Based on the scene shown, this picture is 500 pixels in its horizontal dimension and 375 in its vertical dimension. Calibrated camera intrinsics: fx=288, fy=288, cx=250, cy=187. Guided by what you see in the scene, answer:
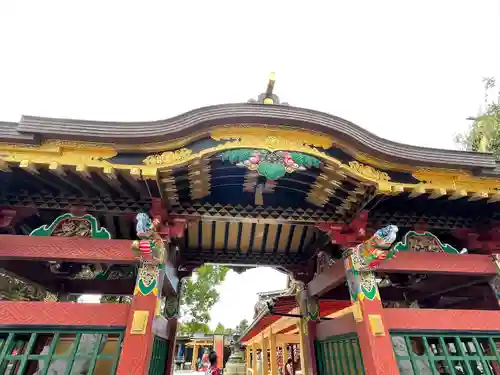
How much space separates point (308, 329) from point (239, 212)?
3.31 meters

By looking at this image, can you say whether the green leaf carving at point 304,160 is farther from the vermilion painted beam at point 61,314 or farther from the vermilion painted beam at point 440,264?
the vermilion painted beam at point 61,314

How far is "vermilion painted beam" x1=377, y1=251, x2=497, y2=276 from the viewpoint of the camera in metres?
4.57

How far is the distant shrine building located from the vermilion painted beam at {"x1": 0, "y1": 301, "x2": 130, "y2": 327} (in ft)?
0.04

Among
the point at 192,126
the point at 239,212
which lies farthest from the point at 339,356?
the point at 192,126

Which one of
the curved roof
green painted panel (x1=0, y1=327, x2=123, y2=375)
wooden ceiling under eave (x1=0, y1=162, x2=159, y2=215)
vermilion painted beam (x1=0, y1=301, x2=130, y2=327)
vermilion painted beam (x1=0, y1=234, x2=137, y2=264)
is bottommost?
green painted panel (x1=0, y1=327, x2=123, y2=375)

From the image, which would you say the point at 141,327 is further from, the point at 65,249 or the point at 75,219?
the point at 75,219

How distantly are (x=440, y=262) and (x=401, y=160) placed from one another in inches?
71.1

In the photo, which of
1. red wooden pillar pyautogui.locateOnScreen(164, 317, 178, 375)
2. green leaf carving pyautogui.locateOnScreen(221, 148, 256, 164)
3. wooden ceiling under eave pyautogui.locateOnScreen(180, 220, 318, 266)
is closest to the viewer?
green leaf carving pyautogui.locateOnScreen(221, 148, 256, 164)

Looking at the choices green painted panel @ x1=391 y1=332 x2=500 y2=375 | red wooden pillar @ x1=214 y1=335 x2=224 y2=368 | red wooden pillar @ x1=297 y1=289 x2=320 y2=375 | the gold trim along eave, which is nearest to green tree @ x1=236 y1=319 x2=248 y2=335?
red wooden pillar @ x1=214 y1=335 x2=224 y2=368

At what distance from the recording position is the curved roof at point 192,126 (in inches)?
152

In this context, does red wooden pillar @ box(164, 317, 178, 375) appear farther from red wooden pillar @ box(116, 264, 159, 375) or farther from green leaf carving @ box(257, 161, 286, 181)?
green leaf carving @ box(257, 161, 286, 181)

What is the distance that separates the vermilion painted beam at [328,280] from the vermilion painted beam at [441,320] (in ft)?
3.11

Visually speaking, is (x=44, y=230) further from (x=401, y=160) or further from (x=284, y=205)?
(x=401, y=160)

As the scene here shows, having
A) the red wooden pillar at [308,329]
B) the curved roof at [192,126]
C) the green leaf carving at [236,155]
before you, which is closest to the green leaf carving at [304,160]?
the curved roof at [192,126]
